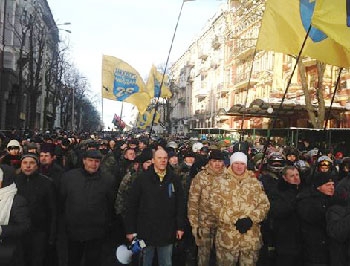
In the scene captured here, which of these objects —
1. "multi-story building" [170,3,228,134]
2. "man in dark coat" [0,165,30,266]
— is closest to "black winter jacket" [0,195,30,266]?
"man in dark coat" [0,165,30,266]

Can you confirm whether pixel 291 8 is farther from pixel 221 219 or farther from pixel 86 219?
pixel 86 219

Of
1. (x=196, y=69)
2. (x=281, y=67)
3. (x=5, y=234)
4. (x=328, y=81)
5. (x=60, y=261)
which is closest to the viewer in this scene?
(x=5, y=234)

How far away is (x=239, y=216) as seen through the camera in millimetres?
5031

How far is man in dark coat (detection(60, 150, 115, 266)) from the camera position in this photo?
552cm

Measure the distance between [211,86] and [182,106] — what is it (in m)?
29.5

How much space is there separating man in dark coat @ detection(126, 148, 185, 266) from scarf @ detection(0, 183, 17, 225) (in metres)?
1.43

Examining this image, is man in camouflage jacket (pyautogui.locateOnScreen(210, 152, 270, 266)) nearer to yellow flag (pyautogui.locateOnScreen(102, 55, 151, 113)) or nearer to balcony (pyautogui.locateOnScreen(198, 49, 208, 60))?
yellow flag (pyautogui.locateOnScreen(102, 55, 151, 113))

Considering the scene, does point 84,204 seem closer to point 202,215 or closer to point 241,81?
point 202,215

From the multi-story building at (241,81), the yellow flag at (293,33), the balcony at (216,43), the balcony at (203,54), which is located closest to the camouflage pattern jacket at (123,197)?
the yellow flag at (293,33)

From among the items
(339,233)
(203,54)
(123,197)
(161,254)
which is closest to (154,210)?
(161,254)

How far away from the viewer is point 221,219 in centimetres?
510

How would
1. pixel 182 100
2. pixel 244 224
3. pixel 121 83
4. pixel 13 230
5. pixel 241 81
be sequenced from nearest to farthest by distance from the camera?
pixel 13 230 → pixel 244 224 → pixel 121 83 → pixel 241 81 → pixel 182 100

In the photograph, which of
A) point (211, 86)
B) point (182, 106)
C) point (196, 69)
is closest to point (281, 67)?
point (211, 86)

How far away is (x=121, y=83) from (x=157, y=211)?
10.7 metres
